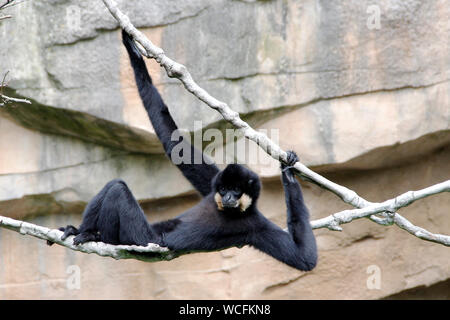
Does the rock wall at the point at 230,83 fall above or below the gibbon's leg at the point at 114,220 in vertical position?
above

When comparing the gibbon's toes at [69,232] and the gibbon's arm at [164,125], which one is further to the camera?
the gibbon's arm at [164,125]

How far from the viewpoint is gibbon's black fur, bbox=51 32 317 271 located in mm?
5223

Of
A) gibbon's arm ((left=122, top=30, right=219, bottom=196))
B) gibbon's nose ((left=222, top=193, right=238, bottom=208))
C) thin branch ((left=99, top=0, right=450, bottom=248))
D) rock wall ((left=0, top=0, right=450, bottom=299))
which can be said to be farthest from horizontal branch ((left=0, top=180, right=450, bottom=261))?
rock wall ((left=0, top=0, right=450, bottom=299))

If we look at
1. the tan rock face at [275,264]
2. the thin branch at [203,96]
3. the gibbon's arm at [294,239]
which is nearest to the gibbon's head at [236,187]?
the gibbon's arm at [294,239]

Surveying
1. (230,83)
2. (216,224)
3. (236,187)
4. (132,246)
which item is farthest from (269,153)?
(230,83)

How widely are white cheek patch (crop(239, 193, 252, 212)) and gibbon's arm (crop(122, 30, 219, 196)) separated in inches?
27.7

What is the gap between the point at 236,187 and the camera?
17.2ft

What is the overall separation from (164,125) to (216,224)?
1130 mm

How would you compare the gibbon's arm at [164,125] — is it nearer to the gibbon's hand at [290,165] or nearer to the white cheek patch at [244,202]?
the white cheek patch at [244,202]

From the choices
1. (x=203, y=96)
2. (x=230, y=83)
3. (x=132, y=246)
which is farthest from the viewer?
(x=230, y=83)

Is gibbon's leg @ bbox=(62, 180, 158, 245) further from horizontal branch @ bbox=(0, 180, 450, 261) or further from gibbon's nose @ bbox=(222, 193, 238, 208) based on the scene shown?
gibbon's nose @ bbox=(222, 193, 238, 208)

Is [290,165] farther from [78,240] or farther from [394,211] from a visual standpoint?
[78,240]

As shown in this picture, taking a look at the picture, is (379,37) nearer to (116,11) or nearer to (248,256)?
(248,256)

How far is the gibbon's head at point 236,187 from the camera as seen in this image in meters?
5.23
